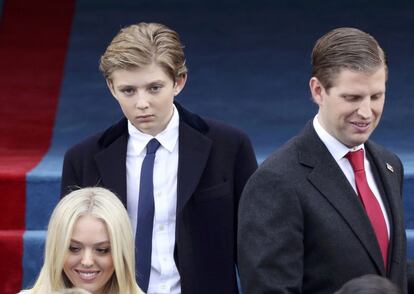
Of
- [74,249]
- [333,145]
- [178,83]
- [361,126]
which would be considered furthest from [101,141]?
[361,126]

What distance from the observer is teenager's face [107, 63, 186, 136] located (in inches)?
138

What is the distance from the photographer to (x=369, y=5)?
22.2 feet

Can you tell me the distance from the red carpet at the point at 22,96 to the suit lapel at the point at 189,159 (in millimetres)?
1330

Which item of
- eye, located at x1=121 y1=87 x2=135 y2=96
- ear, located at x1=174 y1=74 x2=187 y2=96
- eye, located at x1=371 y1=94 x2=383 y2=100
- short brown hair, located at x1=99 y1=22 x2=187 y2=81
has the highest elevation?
short brown hair, located at x1=99 y1=22 x2=187 y2=81

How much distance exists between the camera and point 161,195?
3580 millimetres

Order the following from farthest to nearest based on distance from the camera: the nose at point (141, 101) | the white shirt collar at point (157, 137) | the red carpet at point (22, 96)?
the red carpet at point (22, 96)
the white shirt collar at point (157, 137)
the nose at point (141, 101)

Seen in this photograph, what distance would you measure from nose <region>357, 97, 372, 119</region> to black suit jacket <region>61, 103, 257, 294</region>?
0.72 metres

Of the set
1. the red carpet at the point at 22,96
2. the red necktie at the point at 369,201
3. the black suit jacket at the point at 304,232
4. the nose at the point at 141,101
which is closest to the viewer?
the black suit jacket at the point at 304,232

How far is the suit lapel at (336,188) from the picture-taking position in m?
3.03

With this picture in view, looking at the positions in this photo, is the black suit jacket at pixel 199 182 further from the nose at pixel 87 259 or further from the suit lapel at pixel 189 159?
the nose at pixel 87 259

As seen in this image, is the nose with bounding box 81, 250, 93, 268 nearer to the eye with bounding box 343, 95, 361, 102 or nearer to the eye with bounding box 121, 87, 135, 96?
the eye with bounding box 121, 87, 135, 96

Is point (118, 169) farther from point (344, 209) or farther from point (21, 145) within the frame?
point (21, 145)

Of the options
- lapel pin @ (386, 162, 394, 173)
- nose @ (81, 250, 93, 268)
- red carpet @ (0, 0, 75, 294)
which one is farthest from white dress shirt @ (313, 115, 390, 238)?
red carpet @ (0, 0, 75, 294)

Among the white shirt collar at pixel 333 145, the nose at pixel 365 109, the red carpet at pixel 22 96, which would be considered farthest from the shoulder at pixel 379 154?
the red carpet at pixel 22 96
